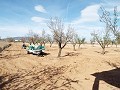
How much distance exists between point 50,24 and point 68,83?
1797 cm

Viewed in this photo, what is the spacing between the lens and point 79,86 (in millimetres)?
11352

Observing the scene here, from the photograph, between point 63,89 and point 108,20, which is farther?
point 63,89

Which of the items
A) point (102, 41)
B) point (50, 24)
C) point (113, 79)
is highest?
point (50, 24)

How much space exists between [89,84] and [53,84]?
2525mm

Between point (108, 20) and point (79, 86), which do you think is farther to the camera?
point (79, 86)

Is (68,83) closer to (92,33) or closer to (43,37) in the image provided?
(92,33)

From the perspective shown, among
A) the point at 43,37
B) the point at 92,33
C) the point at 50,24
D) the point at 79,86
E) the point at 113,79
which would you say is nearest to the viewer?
the point at 79,86

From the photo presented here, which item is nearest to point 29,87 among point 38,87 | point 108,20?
point 38,87

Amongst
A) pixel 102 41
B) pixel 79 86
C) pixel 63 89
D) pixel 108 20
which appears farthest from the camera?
pixel 102 41

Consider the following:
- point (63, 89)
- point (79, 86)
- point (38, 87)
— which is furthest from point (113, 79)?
point (38, 87)

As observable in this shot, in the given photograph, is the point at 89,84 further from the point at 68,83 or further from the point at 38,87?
the point at 38,87

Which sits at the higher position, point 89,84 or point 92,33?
point 92,33

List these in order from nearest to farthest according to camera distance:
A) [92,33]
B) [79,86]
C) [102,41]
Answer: [79,86], [102,41], [92,33]

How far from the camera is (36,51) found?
30812 millimetres
